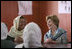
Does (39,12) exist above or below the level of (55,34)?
above

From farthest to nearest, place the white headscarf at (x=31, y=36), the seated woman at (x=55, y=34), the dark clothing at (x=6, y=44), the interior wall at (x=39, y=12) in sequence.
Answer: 1. the interior wall at (x=39, y=12)
2. the seated woman at (x=55, y=34)
3. the dark clothing at (x=6, y=44)
4. the white headscarf at (x=31, y=36)

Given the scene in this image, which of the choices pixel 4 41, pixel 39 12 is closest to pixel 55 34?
pixel 4 41

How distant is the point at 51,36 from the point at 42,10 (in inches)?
85.0

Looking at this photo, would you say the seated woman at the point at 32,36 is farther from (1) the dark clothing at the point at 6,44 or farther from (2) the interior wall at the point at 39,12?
(2) the interior wall at the point at 39,12

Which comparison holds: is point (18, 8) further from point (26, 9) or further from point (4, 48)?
point (4, 48)

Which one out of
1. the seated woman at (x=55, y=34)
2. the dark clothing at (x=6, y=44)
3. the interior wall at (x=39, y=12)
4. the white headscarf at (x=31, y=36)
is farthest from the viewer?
the interior wall at (x=39, y=12)

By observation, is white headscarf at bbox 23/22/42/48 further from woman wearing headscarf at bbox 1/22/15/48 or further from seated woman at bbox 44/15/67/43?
seated woman at bbox 44/15/67/43

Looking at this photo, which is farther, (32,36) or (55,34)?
(55,34)

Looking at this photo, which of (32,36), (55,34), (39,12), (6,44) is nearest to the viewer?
(32,36)

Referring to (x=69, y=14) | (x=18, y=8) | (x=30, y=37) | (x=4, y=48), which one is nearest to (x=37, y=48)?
(x=30, y=37)

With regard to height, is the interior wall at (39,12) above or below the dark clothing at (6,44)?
above

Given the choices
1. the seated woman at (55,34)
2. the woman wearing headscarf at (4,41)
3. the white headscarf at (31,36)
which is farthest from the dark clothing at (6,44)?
the seated woman at (55,34)

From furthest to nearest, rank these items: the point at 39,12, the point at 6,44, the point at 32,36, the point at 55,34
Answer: the point at 39,12 → the point at 55,34 → the point at 6,44 → the point at 32,36

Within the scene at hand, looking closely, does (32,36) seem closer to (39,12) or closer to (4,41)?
(4,41)
